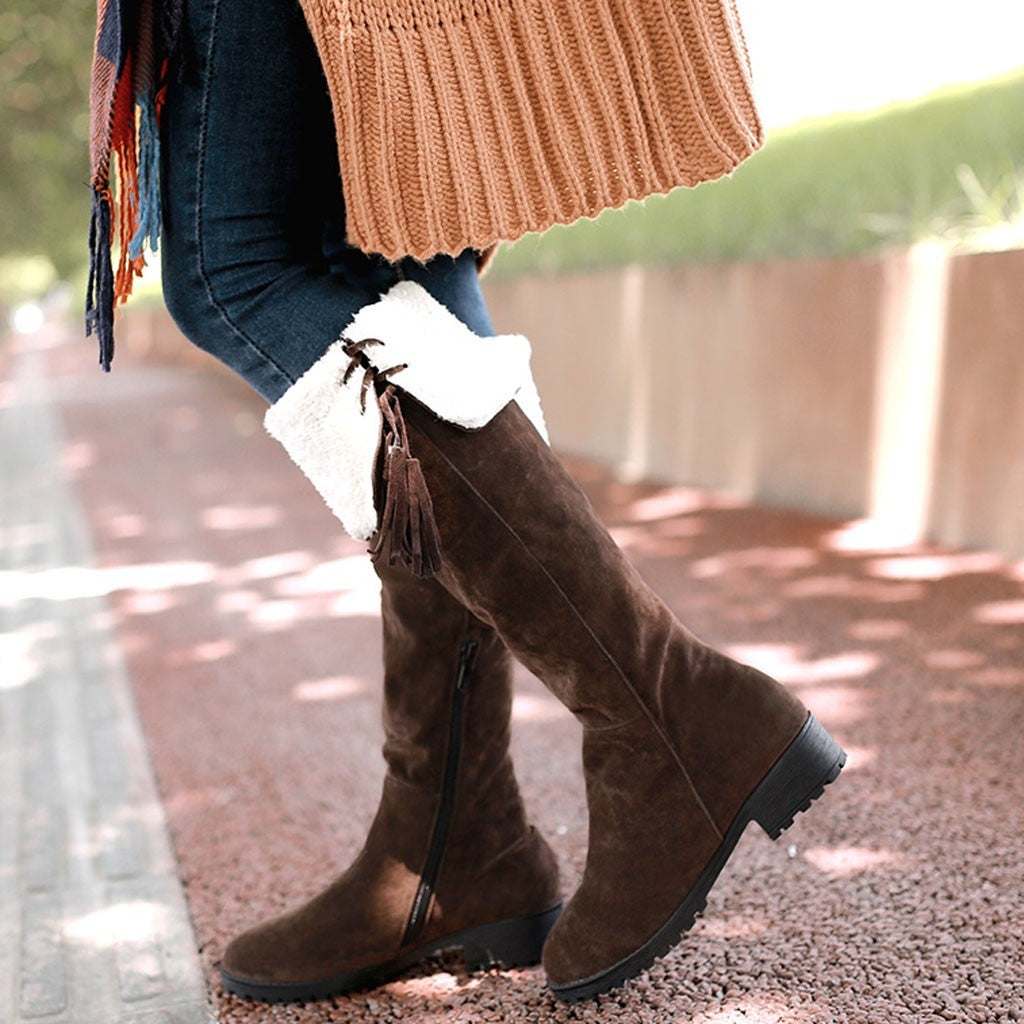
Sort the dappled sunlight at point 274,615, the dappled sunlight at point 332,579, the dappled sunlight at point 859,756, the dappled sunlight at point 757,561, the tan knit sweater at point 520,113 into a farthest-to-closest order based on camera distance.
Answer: the dappled sunlight at point 332,579 → the dappled sunlight at point 757,561 → the dappled sunlight at point 274,615 → the dappled sunlight at point 859,756 → the tan knit sweater at point 520,113

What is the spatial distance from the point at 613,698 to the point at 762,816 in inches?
9.4

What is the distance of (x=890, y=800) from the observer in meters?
1.95

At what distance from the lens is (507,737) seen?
1.49 meters

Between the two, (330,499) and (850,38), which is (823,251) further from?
(330,499)

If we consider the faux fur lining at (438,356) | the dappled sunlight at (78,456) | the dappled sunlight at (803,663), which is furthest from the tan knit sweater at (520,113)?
the dappled sunlight at (78,456)

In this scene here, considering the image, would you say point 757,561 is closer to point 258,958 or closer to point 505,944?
point 505,944

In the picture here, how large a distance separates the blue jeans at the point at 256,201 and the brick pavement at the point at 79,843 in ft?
2.72

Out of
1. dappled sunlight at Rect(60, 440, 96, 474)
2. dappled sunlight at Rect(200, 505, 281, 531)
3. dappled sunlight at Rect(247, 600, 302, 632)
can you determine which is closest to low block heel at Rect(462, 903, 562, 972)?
dappled sunlight at Rect(247, 600, 302, 632)

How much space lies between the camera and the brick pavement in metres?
1.56

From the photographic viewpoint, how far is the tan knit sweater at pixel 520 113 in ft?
3.67

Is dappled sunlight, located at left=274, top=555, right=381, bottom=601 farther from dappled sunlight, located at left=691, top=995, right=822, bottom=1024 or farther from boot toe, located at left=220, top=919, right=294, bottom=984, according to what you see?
dappled sunlight, located at left=691, top=995, right=822, bottom=1024

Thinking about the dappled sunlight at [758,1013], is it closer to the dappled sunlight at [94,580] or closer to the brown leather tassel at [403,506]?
the brown leather tassel at [403,506]

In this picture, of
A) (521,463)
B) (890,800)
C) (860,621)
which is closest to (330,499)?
(521,463)

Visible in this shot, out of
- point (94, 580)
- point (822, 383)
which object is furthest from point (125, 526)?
point (822, 383)
